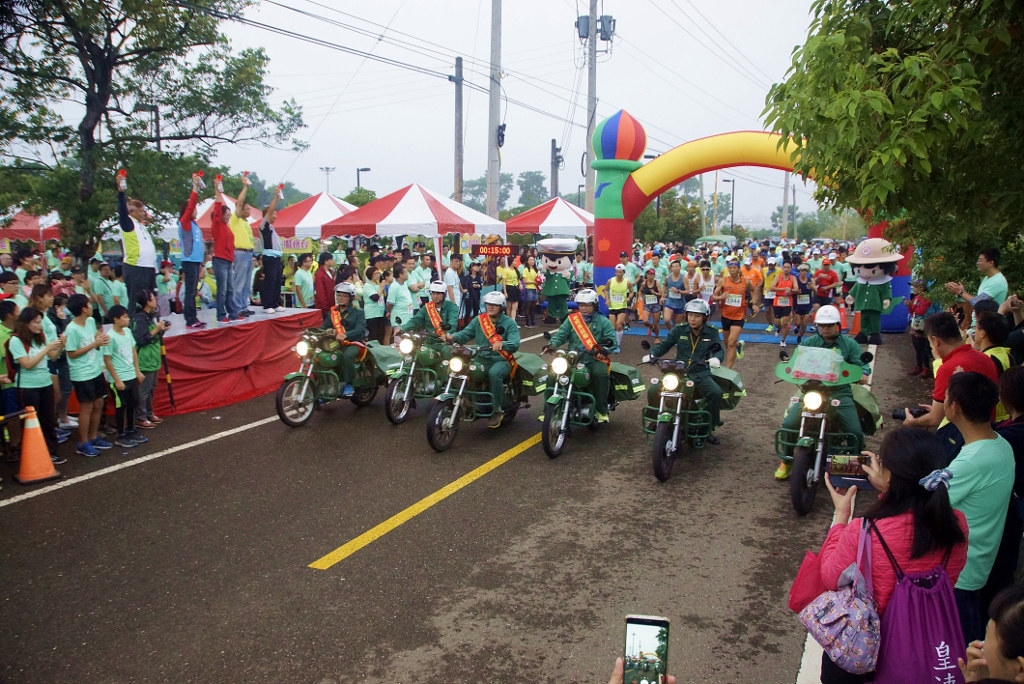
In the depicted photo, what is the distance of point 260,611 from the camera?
16.5ft

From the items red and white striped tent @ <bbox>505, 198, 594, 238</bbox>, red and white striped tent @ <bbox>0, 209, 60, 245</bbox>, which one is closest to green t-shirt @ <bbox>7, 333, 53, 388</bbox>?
red and white striped tent @ <bbox>0, 209, 60, 245</bbox>

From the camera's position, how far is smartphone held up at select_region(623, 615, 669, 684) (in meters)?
1.97

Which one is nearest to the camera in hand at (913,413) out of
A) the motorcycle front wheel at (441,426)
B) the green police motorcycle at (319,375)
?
the motorcycle front wheel at (441,426)

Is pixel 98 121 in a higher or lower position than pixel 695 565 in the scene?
higher

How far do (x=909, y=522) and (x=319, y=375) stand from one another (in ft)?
26.6

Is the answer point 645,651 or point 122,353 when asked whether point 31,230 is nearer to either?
point 122,353

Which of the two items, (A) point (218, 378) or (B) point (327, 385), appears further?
(A) point (218, 378)

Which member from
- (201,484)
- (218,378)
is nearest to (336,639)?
(201,484)

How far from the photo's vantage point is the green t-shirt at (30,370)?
7.70 m

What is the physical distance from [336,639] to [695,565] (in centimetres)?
266

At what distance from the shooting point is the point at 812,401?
23.2ft

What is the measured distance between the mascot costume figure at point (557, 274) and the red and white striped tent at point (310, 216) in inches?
265

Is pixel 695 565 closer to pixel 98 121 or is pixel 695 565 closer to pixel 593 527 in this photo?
pixel 593 527

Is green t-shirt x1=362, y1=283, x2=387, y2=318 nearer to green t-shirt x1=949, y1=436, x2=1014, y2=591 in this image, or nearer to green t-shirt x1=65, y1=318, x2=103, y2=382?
green t-shirt x1=65, y1=318, x2=103, y2=382
